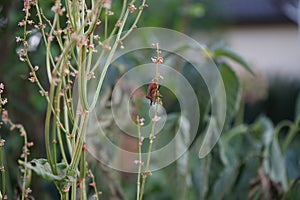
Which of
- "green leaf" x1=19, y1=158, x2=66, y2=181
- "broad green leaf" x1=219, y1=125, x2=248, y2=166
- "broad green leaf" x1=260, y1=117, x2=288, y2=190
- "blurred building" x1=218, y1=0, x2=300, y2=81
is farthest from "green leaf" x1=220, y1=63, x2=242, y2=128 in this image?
"blurred building" x1=218, y1=0, x2=300, y2=81

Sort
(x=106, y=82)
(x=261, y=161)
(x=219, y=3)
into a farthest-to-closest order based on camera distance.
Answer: (x=219, y=3), (x=261, y=161), (x=106, y=82)

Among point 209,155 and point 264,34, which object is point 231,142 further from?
point 264,34

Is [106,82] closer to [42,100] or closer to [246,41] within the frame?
[42,100]

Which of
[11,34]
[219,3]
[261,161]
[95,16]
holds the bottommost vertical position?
[261,161]

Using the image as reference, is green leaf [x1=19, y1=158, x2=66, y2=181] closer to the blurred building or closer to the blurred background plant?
the blurred background plant

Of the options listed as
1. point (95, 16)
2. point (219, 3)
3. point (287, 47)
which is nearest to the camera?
point (95, 16)

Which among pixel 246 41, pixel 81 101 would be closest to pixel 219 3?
pixel 246 41

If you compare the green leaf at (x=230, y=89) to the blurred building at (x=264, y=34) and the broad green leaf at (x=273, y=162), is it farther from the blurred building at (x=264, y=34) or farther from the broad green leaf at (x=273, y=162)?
the blurred building at (x=264, y=34)

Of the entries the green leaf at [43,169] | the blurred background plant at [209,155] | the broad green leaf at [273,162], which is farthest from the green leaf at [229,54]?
the green leaf at [43,169]
